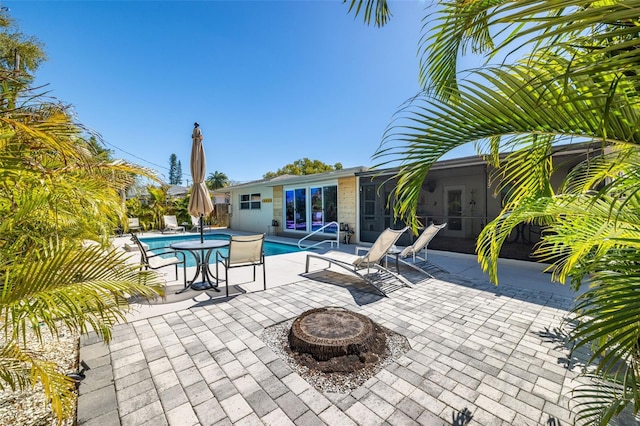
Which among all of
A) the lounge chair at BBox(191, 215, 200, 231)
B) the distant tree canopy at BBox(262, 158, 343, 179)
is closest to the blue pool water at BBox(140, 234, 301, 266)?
the lounge chair at BBox(191, 215, 200, 231)

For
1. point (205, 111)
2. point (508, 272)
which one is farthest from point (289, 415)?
point (205, 111)

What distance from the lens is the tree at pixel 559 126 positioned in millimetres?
943

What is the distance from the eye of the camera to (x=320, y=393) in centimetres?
232

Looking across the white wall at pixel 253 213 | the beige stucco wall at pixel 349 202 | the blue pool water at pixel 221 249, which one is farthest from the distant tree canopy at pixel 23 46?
the beige stucco wall at pixel 349 202

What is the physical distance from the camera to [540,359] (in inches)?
111

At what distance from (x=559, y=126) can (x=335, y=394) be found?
Answer: 2.44 m

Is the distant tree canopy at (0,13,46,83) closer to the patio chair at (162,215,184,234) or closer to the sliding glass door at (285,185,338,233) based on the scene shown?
the patio chair at (162,215,184,234)

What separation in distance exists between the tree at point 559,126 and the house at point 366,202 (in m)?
6.91

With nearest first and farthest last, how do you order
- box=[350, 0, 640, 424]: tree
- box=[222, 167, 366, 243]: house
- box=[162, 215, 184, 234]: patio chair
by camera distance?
box=[350, 0, 640, 424]: tree, box=[222, 167, 366, 243]: house, box=[162, 215, 184, 234]: patio chair

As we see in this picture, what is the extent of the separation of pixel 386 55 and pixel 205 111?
52.1ft

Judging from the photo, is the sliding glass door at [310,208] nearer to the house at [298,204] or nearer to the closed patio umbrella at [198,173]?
the house at [298,204]

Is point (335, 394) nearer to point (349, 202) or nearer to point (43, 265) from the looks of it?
point (43, 265)

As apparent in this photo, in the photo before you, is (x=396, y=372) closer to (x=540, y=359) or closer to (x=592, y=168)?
(x=540, y=359)

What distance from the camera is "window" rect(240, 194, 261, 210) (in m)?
17.0
